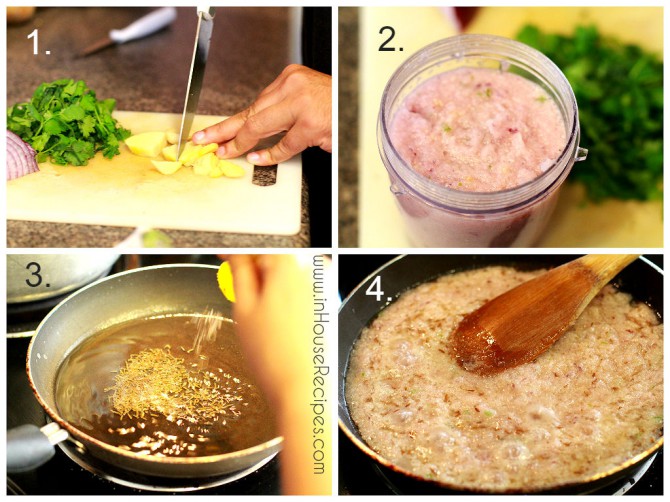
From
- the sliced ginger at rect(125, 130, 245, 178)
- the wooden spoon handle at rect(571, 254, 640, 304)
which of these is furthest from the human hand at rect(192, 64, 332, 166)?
the wooden spoon handle at rect(571, 254, 640, 304)

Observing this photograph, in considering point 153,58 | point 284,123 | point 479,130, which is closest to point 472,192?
point 479,130

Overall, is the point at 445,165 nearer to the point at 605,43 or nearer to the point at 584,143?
the point at 584,143

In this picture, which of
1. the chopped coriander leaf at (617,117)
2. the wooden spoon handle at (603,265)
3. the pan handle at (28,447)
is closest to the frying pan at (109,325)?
the pan handle at (28,447)

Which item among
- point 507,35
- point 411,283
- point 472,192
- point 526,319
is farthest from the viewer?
point 507,35

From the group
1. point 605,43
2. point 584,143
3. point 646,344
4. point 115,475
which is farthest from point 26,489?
point 605,43

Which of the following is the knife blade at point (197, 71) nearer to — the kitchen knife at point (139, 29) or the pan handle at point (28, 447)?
the kitchen knife at point (139, 29)

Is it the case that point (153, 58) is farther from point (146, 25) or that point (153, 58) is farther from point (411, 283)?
point (411, 283)

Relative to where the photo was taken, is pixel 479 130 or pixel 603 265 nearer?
pixel 479 130
